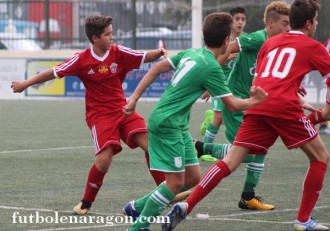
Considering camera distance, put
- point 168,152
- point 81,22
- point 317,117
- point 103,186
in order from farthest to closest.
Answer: point 81,22, point 103,186, point 317,117, point 168,152

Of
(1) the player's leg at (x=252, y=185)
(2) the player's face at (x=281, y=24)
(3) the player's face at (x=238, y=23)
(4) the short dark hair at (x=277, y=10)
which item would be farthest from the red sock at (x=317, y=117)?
(3) the player's face at (x=238, y=23)

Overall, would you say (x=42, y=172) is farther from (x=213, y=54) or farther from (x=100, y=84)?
(x=213, y=54)

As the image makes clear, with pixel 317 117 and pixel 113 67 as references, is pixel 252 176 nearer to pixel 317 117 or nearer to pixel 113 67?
pixel 317 117

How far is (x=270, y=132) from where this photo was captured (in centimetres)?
791

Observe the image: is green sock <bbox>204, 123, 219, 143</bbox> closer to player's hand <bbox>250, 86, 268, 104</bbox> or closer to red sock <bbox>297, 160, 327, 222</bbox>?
red sock <bbox>297, 160, 327, 222</bbox>

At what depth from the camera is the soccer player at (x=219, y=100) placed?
1192 cm

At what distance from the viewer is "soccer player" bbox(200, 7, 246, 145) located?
1192 cm

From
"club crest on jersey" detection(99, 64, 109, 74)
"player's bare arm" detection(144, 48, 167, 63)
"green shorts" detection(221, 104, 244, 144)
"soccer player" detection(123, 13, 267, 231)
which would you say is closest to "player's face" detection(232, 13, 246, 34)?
"green shorts" detection(221, 104, 244, 144)

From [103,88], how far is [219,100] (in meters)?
3.01

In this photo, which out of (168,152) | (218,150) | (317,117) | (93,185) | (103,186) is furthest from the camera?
(103,186)

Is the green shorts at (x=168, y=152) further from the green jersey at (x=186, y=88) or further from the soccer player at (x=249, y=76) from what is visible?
the soccer player at (x=249, y=76)

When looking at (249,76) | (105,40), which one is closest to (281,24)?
(249,76)

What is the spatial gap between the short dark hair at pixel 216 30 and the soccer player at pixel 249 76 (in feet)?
5.27

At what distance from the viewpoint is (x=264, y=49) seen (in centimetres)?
809
